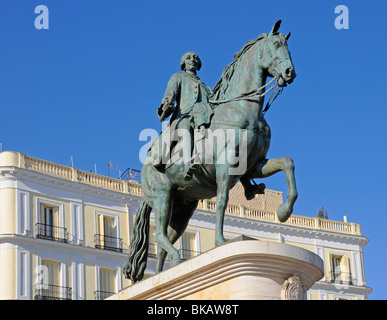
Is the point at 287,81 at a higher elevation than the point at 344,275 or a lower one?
lower

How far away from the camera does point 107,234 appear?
161 feet

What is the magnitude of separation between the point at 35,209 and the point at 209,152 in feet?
107

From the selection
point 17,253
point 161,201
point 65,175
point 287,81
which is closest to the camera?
point 287,81

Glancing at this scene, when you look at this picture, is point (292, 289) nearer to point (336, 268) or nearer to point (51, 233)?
point (51, 233)

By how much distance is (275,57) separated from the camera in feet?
48.2

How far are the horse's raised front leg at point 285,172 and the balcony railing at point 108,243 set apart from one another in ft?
112

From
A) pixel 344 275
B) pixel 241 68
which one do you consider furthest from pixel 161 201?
pixel 344 275

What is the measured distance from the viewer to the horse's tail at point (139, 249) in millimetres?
16312

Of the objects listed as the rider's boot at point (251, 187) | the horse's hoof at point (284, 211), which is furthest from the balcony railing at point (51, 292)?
the horse's hoof at point (284, 211)

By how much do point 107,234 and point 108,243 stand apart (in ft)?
1.84

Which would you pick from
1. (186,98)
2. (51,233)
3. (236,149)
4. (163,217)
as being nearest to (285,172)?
(236,149)

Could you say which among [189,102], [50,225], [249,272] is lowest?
[249,272]
